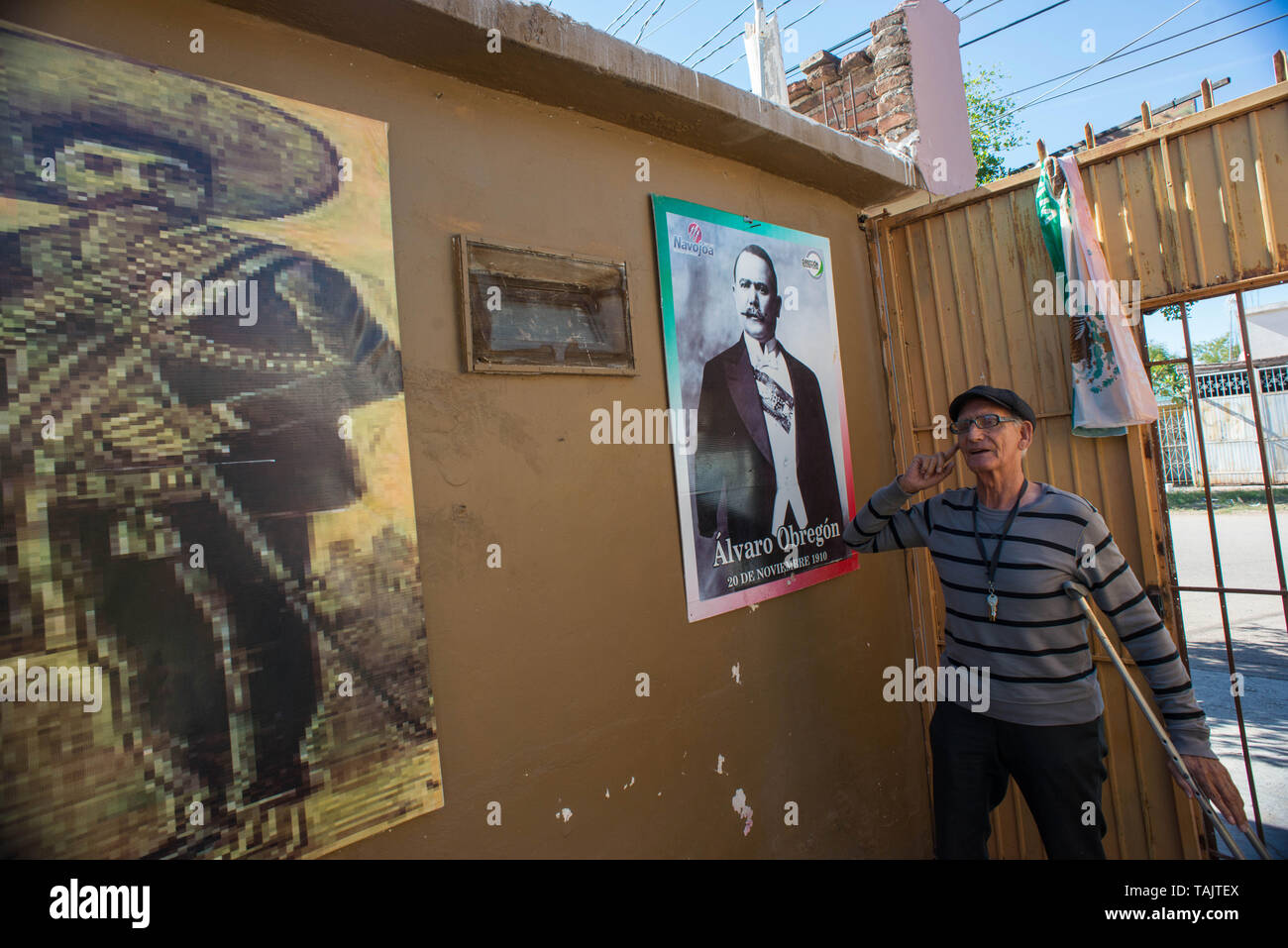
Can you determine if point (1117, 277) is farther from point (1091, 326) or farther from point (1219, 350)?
point (1219, 350)

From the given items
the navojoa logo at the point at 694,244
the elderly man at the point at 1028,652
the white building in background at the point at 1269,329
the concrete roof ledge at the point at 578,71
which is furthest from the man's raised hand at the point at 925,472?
the white building in background at the point at 1269,329

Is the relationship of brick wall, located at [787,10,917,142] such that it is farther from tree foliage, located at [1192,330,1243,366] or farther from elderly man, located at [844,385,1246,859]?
tree foliage, located at [1192,330,1243,366]

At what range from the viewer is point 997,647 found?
268 cm

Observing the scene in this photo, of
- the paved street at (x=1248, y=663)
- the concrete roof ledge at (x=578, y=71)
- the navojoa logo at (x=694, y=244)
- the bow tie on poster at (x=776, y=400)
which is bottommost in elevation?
the paved street at (x=1248, y=663)

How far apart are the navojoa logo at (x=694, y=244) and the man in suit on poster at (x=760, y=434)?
0.22 m

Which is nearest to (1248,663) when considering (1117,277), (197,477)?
(1117,277)

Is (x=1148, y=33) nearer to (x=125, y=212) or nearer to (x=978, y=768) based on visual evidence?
(x=978, y=768)

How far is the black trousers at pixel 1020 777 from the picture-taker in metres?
2.53

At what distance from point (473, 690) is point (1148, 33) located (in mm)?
11585

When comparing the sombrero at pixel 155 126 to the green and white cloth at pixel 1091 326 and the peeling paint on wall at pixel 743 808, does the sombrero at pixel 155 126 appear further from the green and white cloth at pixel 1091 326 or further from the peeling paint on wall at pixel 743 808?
the green and white cloth at pixel 1091 326

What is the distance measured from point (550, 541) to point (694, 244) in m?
1.50

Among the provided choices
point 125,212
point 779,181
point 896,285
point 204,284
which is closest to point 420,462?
point 204,284

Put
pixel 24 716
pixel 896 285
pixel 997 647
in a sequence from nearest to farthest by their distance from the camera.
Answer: pixel 24 716 → pixel 997 647 → pixel 896 285
